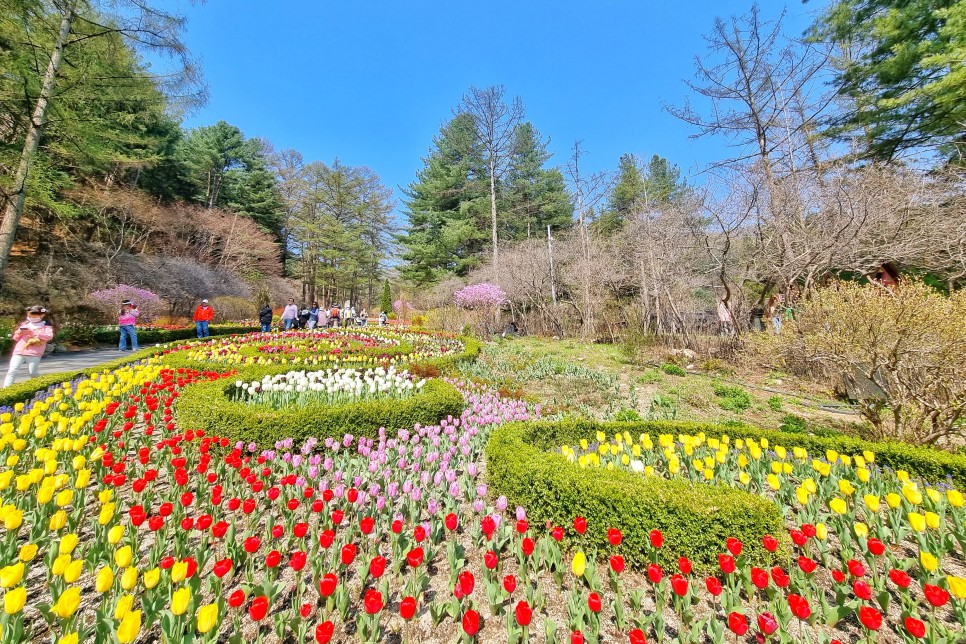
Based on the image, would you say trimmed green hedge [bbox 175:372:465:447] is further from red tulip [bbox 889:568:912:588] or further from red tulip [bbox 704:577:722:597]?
red tulip [bbox 889:568:912:588]

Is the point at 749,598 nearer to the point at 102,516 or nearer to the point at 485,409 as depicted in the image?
the point at 485,409

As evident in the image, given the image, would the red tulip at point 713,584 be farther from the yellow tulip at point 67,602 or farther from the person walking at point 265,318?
the person walking at point 265,318

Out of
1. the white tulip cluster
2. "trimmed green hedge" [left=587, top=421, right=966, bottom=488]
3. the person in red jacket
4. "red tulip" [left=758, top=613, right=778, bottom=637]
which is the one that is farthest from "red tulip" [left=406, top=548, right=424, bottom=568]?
the person in red jacket

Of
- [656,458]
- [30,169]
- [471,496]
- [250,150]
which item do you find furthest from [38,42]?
[250,150]

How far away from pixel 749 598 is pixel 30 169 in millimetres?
13519

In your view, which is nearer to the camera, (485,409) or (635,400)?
(485,409)

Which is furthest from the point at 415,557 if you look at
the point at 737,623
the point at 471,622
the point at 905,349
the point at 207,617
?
the point at 905,349

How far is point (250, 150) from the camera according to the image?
105 feet

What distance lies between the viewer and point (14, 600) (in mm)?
1282

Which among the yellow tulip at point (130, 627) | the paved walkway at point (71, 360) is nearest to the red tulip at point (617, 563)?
the yellow tulip at point (130, 627)

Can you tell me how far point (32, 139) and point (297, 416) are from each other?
9954 millimetres

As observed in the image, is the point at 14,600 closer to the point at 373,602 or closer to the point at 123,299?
the point at 373,602

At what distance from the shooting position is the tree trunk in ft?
25.2

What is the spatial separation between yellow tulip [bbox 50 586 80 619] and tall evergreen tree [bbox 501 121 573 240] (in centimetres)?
2728
